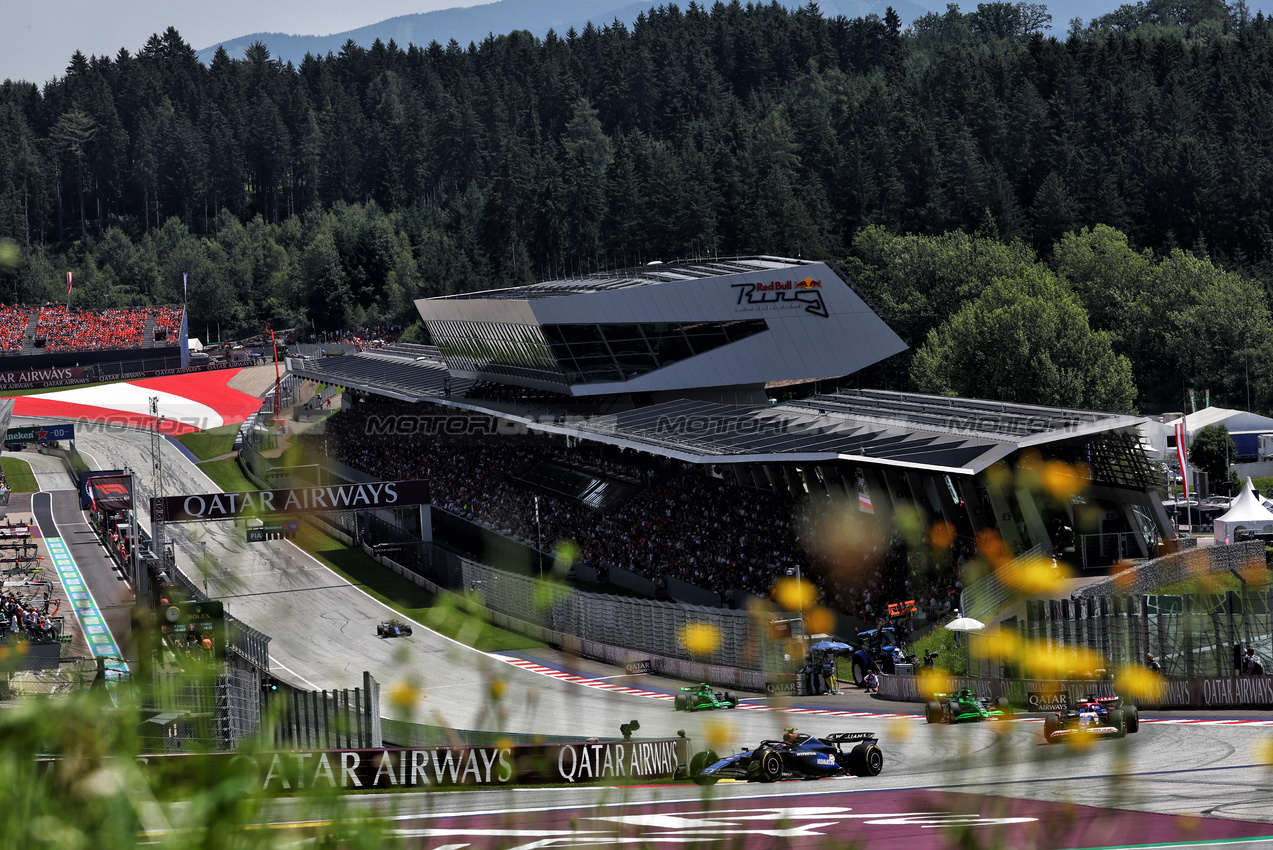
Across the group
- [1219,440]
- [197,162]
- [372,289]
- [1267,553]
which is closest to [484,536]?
[1267,553]

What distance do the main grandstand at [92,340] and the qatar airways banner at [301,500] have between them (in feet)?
262

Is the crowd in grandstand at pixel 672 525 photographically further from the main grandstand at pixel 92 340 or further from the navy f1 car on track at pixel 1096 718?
the main grandstand at pixel 92 340

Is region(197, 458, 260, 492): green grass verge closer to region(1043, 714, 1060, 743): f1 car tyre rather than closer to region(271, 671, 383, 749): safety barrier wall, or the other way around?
region(271, 671, 383, 749): safety barrier wall

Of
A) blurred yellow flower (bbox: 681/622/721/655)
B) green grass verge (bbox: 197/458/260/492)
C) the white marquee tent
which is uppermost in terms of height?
green grass verge (bbox: 197/458/260/492)

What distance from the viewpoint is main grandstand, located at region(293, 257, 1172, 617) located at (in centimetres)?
4341

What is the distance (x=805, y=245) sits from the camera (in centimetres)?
10381

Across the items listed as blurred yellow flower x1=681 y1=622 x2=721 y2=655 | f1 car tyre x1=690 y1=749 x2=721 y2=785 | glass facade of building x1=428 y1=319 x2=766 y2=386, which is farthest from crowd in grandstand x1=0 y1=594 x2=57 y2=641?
f1 car tyre x1=690 y1=749 x2=721 y2=785

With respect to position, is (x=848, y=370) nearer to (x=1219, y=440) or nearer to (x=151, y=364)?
(x=1219, y=440)

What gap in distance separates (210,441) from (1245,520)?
75353 mm

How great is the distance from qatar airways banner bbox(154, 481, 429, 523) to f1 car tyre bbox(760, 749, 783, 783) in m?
35.0

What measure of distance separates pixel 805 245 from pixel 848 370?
38.5m

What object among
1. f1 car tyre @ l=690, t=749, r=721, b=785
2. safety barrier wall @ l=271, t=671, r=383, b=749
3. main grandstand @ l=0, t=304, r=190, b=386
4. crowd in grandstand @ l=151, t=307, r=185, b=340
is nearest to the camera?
f1 car tyre @ l=690, t=749, r=721, b=785

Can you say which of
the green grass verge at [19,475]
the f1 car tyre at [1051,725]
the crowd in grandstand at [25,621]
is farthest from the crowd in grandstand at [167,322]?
the f1 car tyre at [1051,725]

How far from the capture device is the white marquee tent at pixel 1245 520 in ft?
153
